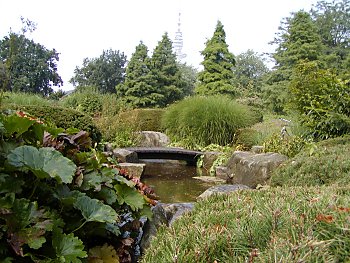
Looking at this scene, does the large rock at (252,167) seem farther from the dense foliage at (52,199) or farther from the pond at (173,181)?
the dense foliage at (52,199)

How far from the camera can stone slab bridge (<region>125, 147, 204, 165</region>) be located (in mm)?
7773

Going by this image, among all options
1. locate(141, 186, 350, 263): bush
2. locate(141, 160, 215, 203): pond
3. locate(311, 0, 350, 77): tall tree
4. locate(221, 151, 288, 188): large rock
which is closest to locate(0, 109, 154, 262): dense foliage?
locate(141, 186, 350, 263): bush

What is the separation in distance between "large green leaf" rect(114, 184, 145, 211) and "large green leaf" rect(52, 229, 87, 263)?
48 cm

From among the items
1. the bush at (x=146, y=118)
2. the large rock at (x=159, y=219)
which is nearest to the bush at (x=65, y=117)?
the large rock at (x=159, y=219)

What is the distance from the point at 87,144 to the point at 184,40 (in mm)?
49261

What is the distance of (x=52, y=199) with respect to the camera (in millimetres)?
1664

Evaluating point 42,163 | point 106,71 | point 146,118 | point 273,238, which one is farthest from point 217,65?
point 273,238

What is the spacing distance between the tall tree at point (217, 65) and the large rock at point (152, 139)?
852cm

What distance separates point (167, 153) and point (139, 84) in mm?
11327

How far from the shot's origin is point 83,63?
28141mm

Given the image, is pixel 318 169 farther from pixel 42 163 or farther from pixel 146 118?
pixel 146 118

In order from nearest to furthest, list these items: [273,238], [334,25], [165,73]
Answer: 1. [273,238]
2. [165,73]
3. [334,25]

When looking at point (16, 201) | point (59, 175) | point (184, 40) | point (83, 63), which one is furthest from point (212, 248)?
point (184, 40)

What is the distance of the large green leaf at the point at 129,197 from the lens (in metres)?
1.92
